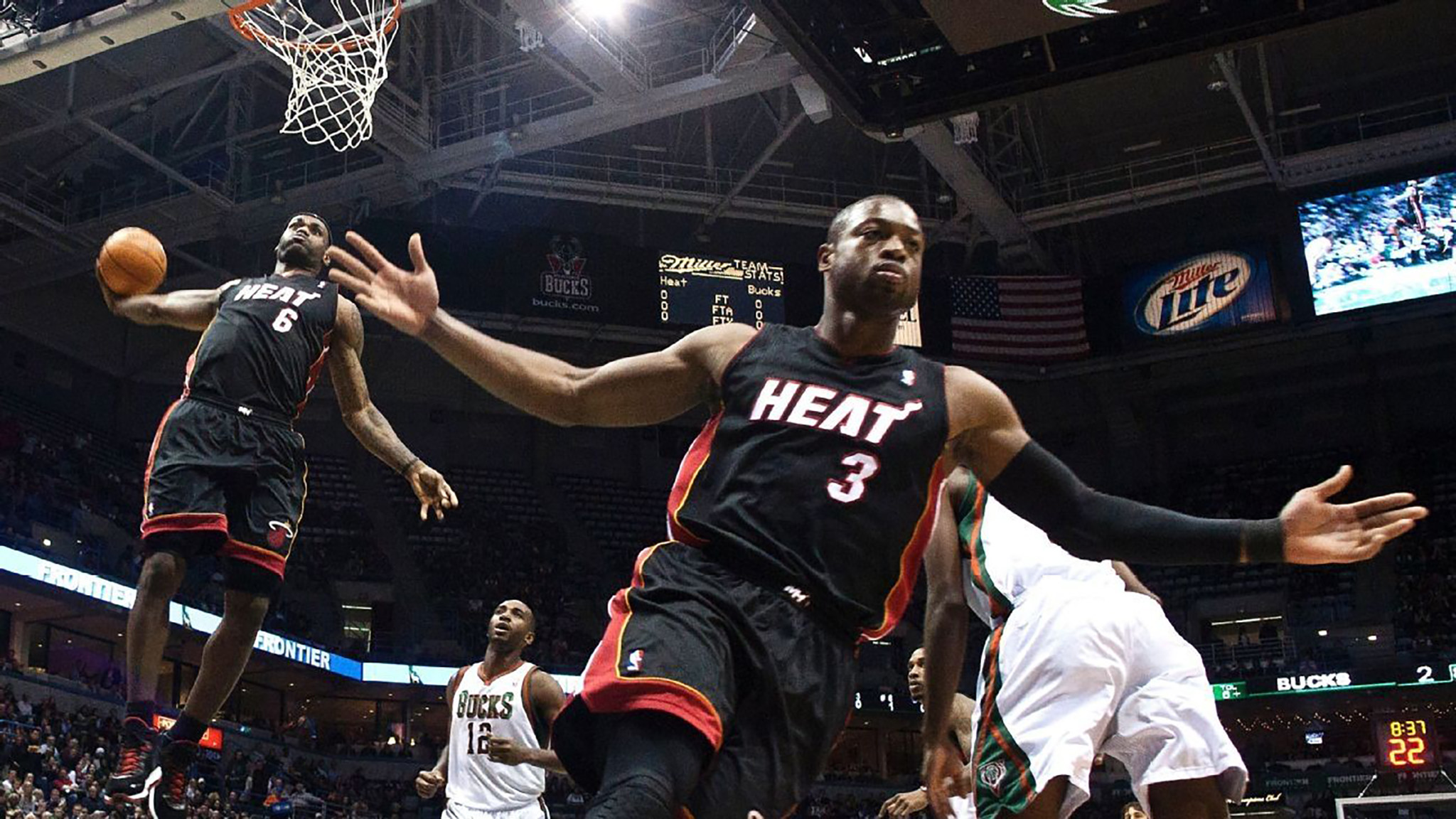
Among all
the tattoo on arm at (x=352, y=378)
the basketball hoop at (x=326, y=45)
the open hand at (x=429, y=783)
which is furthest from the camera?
the basketball hoop at (x=326, y=45)

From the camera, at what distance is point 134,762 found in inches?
201

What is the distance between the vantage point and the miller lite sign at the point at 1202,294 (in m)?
25.0

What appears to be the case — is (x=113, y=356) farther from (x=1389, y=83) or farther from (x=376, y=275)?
(x=376, y=275)

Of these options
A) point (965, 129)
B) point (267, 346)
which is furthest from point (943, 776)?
point (965, 129)

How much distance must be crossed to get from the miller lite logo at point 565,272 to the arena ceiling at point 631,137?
0.86m

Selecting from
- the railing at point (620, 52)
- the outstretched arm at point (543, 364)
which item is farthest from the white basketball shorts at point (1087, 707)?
the railing at point (620, 52)

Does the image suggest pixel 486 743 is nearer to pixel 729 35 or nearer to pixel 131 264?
pixel 131 264

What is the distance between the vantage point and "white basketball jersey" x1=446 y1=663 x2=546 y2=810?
7.97m

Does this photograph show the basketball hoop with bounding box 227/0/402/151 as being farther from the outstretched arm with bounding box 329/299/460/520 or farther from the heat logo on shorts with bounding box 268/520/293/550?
the heat logo on shorts with bounding box 268/520/293/550

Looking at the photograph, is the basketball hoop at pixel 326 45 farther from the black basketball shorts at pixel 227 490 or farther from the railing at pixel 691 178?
the railing at pixel 691 178

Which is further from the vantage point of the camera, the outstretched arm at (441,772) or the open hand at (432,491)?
the outstretched arm at (441,772)

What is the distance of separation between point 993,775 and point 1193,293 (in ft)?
73.2

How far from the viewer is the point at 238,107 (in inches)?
885

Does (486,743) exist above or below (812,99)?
below
